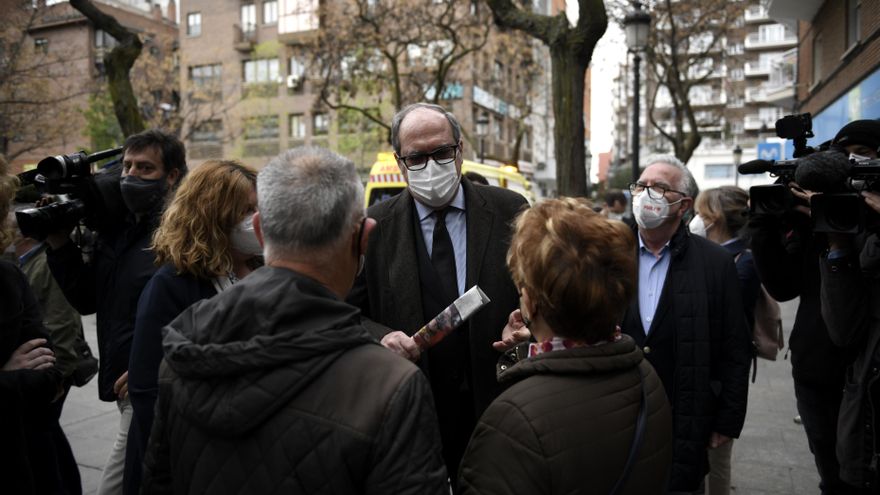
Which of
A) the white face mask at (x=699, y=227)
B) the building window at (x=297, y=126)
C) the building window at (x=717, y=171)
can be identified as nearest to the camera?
the white face mask at (x=699, y=227)

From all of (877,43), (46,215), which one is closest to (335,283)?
(46,215)

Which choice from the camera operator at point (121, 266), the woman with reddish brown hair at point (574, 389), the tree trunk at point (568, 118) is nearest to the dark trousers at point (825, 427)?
the woman with reddish brown hair at point (574, 389)

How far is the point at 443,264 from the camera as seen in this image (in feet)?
9.68

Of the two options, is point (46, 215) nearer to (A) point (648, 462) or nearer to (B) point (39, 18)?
(A) point (648, 462)

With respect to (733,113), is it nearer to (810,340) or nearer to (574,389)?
(810,340)

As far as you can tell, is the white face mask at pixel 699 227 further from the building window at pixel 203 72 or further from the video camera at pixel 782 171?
the building window at pixel 203 72

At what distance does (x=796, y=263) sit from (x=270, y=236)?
9.39ft

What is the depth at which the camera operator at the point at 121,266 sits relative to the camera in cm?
314

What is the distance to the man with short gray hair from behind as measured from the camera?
4.59ft

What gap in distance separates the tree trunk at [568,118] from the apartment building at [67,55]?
6.34 metres

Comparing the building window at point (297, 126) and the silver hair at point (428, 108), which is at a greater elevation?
the building window at point (297, 126)

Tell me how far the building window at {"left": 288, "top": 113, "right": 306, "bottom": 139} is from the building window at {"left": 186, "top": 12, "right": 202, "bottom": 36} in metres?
10.0

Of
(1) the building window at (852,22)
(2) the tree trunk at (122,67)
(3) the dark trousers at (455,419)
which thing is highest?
(1) the building window at (852,22)

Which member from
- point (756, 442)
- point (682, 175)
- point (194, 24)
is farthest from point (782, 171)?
point (194, 24)
